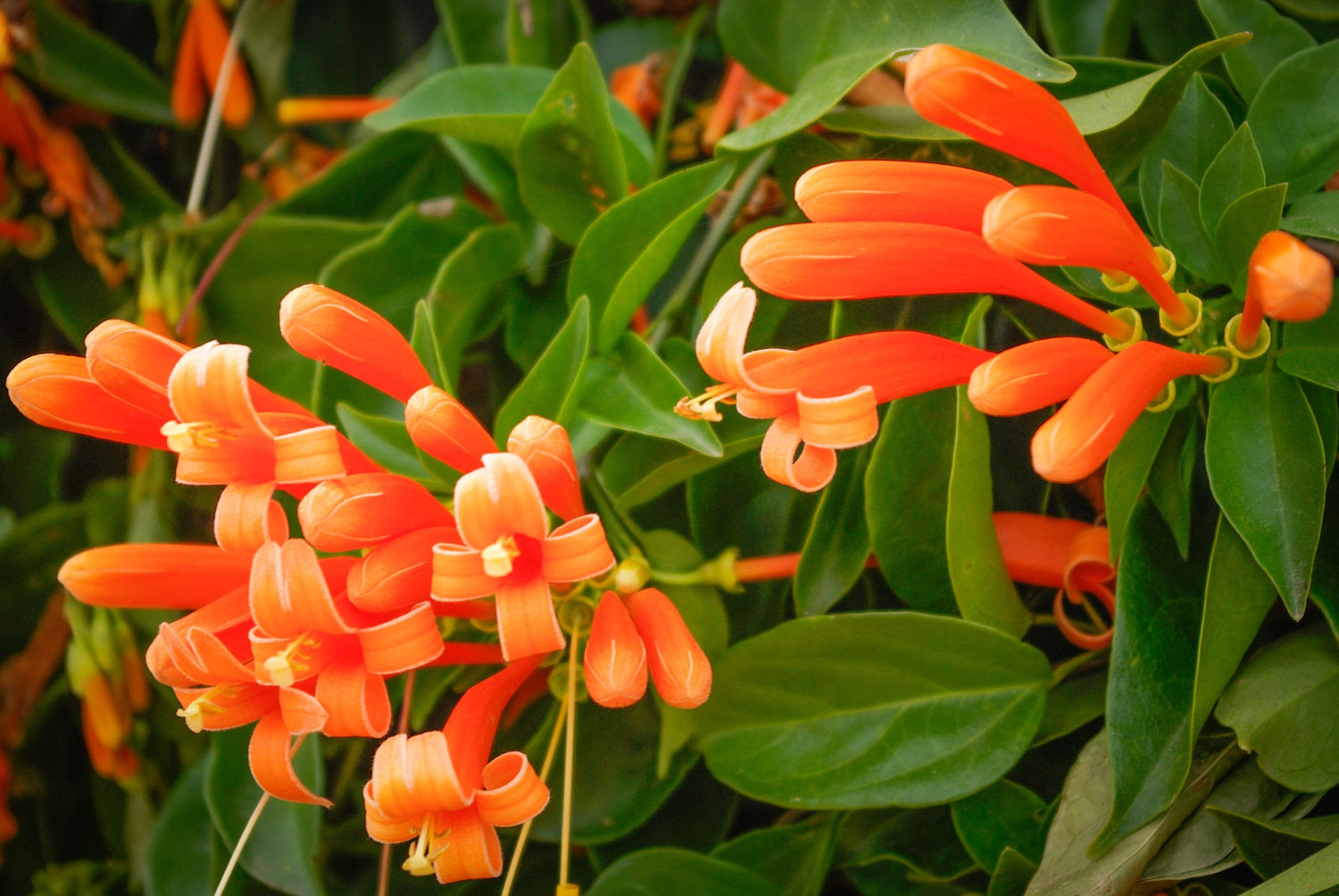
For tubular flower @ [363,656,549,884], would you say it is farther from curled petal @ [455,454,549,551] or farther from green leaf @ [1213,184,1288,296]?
green leaf @ [1213,184,1288,296]

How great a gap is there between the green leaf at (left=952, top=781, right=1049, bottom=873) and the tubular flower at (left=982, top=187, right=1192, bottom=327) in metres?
0.25

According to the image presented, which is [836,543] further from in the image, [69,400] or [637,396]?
[69,400]

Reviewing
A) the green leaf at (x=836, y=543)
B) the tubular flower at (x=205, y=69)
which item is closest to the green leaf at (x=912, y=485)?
the green leaf at (x=836, y=543)

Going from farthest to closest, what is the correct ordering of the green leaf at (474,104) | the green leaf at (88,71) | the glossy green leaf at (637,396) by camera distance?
the green leaf at (88,71) → the green leaf at (474,104) → the glossy green leaf at (637,396)

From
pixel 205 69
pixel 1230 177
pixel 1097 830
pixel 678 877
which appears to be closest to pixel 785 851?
pixel 678 877

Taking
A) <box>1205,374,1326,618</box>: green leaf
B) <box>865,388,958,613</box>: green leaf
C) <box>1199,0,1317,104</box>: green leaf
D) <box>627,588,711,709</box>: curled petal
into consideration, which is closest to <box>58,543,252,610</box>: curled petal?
<box>627,588,711,709</box>: curled petal

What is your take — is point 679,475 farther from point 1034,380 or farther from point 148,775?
point 148,775

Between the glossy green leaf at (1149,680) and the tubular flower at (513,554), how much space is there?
216mm

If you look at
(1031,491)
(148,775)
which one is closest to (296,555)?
(1031,491)

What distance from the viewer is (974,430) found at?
407 mm

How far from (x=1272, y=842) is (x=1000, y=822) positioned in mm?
113

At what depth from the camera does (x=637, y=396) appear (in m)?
0.45

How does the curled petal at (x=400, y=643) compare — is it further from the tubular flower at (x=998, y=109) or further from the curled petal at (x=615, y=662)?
the tubular flower at (x=998, y=109)

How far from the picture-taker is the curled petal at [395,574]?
1.13ft
